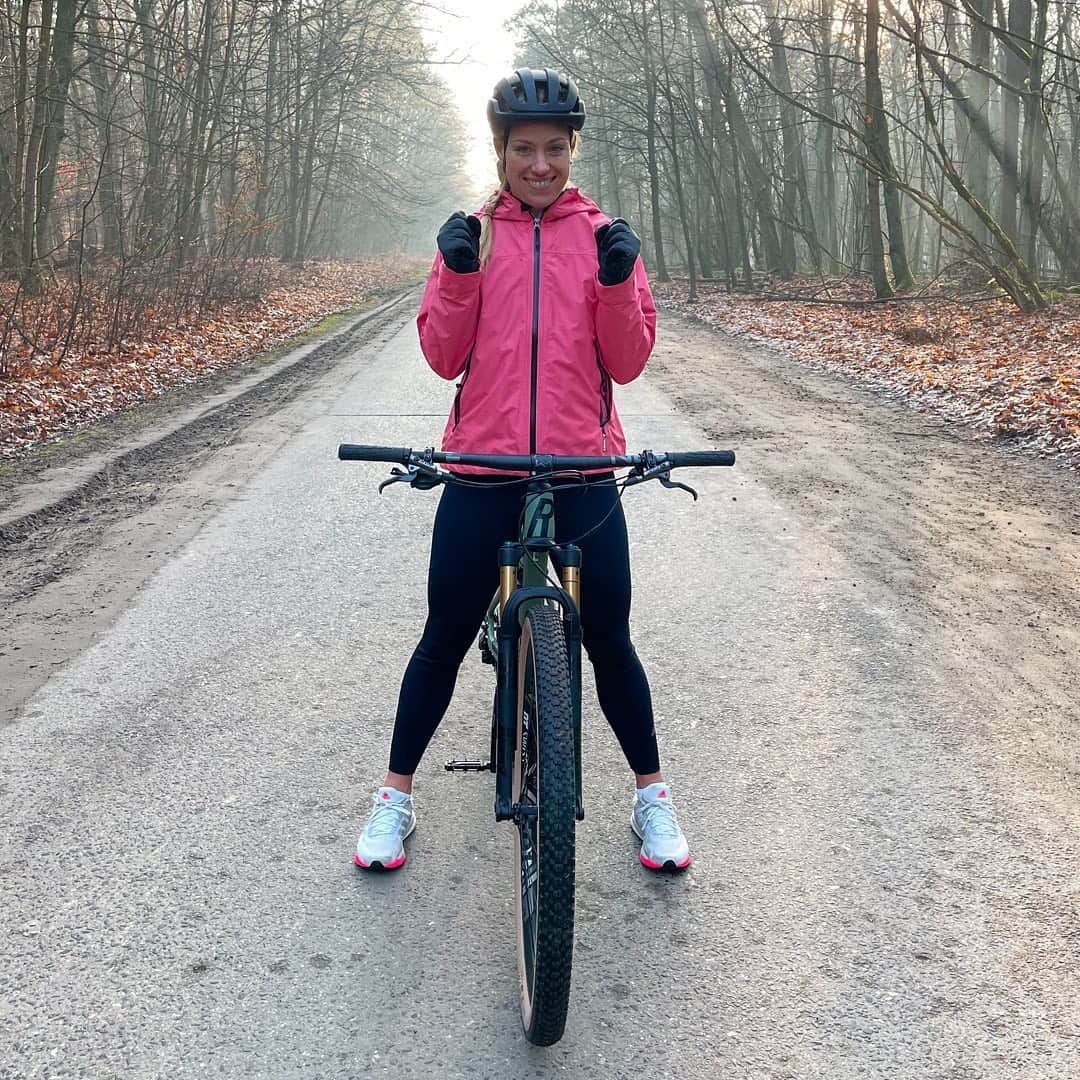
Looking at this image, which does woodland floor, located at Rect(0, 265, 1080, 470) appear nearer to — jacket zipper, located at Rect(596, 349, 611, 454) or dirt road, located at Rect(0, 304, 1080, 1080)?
dirt road, located at Rect(0, 304, 1080, 1080)

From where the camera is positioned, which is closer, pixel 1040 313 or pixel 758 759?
pixel 758 759

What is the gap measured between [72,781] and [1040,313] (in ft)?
55.8

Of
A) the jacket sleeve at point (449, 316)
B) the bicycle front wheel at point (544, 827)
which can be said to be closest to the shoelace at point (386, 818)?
the bicycle front wheel at point (544, 827)

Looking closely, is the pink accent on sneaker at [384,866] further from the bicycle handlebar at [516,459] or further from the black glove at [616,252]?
the black glove at [616,252]

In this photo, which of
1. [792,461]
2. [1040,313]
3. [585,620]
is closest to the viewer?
[585,620]

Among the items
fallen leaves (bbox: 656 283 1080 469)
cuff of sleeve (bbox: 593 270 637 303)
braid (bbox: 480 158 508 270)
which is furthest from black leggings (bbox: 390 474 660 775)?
fallen leaves (bbox: 656 283 1080 469)

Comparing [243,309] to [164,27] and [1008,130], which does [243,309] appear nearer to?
[164,27]

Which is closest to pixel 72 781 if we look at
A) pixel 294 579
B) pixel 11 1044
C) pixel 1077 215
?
pixel 11 1044

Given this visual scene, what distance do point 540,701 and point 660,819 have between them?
39.6 inches

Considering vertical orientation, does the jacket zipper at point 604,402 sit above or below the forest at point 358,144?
below

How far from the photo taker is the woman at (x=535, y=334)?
2.78m

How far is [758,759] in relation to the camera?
3.96 meters

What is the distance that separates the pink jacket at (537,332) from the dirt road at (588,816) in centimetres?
134

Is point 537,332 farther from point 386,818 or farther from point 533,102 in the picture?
point 386,818
